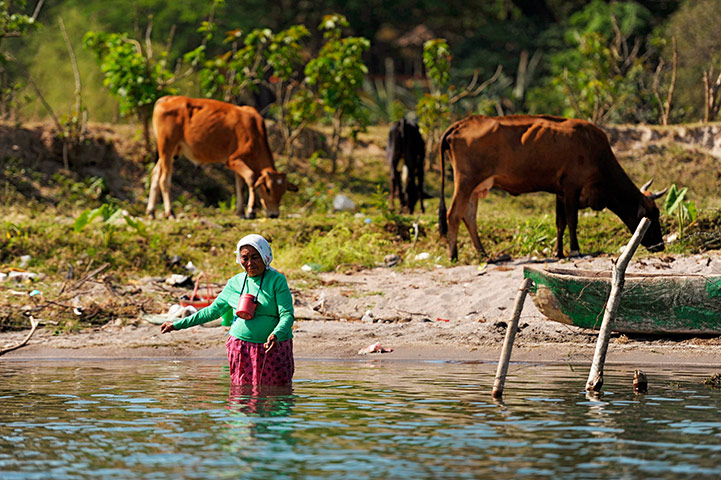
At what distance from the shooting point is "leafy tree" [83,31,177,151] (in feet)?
67.9

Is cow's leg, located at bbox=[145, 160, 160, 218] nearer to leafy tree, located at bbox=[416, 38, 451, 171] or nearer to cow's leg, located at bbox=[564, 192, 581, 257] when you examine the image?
leafy tree, located at bbox=[416, 38, 451, 171]

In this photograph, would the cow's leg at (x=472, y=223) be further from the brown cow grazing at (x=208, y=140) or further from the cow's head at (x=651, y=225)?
the brown cow grazing at (x=208, y=140)

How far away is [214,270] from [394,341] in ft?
14.2

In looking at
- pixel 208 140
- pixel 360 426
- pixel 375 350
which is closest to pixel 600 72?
pixel 208 140

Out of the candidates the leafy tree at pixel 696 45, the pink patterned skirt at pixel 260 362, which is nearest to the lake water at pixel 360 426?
the pink patterned skirt at pixel 260 362

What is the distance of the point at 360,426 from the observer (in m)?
7.62

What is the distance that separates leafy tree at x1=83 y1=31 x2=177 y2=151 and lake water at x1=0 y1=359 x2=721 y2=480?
10926 mm

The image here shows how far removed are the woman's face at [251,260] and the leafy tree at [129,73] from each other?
42.0 feet

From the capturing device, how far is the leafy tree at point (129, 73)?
67.9ft

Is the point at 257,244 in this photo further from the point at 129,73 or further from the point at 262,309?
the point at 129,73

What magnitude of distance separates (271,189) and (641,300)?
27.0 ft

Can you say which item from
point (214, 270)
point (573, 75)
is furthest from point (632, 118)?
point (214, 270)

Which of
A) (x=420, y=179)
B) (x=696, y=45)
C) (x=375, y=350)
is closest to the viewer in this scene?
(x=375, y=350)

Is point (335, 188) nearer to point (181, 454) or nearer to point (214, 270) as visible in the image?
point (214, 270)
